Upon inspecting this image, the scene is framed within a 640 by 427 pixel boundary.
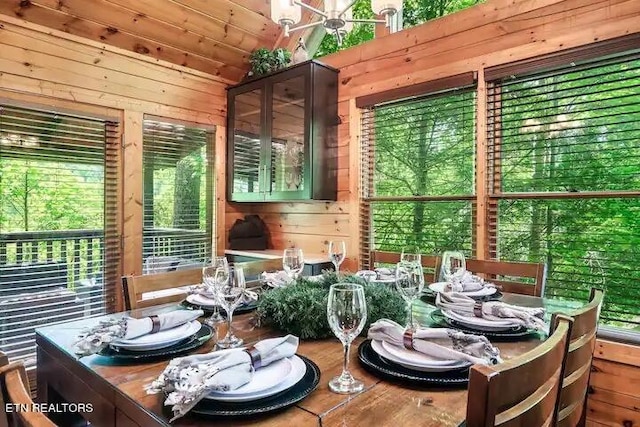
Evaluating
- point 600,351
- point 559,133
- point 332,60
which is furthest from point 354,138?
point 600,351

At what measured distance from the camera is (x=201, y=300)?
1.49m

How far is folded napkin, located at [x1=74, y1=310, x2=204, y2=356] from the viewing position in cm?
100

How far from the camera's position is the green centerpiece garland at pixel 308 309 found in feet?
3.84

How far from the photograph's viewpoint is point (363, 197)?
3033 mm

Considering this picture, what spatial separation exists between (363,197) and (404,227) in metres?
0.39

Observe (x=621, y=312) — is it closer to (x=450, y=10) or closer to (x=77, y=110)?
(x=450, y=10)

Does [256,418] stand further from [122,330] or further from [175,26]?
[175,26]

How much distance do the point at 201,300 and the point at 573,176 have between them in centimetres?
196

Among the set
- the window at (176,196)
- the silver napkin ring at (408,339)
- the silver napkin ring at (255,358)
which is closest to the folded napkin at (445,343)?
the silver napkin ring at (408,339)

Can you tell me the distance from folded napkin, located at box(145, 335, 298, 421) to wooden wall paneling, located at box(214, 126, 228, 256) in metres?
2.67

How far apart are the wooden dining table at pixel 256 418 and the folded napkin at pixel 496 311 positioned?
0.18 ft

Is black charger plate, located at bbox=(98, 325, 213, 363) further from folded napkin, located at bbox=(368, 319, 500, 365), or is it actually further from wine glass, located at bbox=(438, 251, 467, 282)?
wine glass, located at bbox=(438, 251, 467, 282)

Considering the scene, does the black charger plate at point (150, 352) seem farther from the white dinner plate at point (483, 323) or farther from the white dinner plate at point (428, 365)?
the white dinner plate at point (483, 323)

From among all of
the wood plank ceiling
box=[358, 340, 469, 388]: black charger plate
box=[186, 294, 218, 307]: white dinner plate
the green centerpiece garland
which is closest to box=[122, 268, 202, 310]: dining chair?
box=[186, 294, 218, 307]: white dinner plate
